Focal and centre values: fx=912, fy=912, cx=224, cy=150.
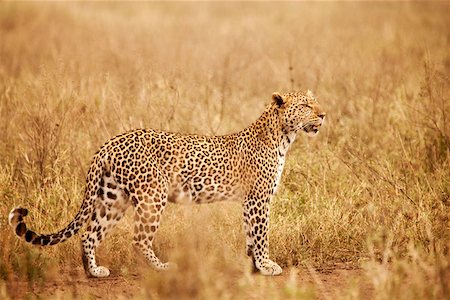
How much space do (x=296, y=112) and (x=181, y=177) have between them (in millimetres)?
1175

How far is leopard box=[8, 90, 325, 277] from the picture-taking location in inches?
288

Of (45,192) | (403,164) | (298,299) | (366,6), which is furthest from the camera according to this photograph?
(366,6)

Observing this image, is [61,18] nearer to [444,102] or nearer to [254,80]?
[254,80]

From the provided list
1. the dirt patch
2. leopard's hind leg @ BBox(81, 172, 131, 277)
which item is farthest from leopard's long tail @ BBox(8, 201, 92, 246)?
the dirt patch

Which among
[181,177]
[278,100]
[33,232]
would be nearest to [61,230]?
[33,232]

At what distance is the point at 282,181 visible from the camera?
9414 millimetres

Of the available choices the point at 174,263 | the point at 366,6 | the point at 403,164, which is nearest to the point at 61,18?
the point at 366,6

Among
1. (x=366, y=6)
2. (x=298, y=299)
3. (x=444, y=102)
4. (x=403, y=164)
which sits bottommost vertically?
(x=298, y=299)

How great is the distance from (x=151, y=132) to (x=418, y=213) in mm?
2483

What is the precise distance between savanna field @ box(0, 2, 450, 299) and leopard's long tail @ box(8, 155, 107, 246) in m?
0.19

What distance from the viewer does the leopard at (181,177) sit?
288 inches

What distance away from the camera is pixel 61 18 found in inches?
784

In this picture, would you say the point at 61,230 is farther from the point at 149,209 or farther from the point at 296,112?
the point at 296,112

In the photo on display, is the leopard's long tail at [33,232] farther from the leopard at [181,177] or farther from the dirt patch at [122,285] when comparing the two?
the dirt patch at [122,285]
